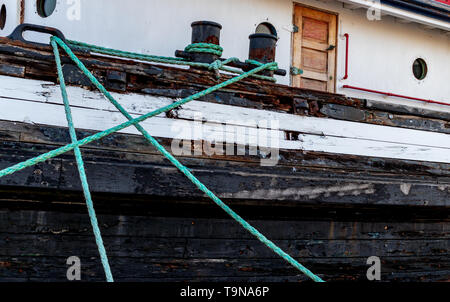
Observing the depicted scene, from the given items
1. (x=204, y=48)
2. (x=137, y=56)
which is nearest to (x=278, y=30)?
(x=204, y=48)

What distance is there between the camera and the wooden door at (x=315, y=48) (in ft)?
16.6

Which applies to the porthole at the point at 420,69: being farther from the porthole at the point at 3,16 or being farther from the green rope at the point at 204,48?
the porthole at the point at 3,16

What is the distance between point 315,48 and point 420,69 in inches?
59.1

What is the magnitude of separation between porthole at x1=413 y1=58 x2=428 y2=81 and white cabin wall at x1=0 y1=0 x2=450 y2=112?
54mm

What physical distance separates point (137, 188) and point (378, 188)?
1650mm

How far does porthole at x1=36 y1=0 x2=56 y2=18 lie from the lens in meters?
4.06

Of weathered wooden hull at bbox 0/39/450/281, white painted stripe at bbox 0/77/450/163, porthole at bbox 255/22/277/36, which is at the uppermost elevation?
porthole at bbox 255/22/277/36

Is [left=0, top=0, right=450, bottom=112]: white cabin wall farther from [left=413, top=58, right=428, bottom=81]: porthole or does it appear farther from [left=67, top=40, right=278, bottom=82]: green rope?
[left=67, top=40, right=278, bottom=82]: green rope

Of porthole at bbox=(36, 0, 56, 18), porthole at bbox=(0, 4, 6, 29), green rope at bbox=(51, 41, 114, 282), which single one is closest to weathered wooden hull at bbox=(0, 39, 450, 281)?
green rope at bbox=(51, 41, 114, 282)

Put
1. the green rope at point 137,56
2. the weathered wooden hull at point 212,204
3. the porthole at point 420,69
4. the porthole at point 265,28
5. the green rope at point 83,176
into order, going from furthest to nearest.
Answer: the porthole at point 420,69
the porthole at point 265,28
the green rope at point 137,56
the weathered wooden hull at point 212,204
the green rope at point 83,176

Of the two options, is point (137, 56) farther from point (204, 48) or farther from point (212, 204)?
point (212, 204)

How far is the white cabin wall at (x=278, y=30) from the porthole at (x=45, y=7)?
64 millimetres

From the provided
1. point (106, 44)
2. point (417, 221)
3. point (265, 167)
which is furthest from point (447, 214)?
point (106, 44)

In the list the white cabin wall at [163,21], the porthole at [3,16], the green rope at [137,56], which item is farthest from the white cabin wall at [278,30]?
the green rope at [137,56]
